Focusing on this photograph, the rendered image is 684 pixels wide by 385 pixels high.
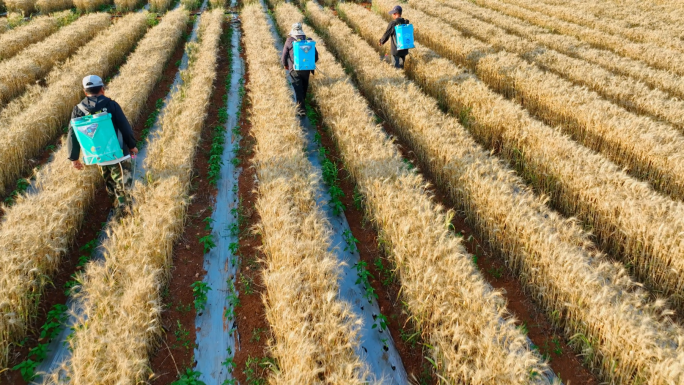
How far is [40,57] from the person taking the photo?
12.5 m

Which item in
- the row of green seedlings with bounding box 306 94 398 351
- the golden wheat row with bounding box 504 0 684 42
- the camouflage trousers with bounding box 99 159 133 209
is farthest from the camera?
the golden wheat row with bounding box 504 0 684 42

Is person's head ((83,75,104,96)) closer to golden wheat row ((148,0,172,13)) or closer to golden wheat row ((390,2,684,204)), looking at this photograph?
golden wheat row ((390,2,684,204))

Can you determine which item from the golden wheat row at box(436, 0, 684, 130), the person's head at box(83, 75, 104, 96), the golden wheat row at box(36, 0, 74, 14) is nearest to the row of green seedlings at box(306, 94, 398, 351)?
the person's head at box(83, 75, 104, 96)

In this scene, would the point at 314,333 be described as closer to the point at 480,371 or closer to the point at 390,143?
the point at 480,371

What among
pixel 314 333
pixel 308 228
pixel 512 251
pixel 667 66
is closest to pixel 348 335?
pixel 314 333

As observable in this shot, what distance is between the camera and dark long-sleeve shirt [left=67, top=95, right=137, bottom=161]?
5355 millimetres

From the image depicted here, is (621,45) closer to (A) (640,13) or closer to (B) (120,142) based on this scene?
(A) (640,13)

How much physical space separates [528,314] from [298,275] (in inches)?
108

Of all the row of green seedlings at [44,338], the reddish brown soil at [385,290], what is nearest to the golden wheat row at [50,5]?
the reddish brown soil at [385,290]

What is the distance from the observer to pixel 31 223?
189 inches

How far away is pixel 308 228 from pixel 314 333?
1.56 meters

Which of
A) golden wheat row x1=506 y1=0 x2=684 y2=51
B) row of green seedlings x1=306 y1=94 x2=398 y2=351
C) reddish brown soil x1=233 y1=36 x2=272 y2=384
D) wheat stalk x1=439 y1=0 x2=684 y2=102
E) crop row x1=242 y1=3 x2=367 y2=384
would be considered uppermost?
golden wheat row x1=506 y1=0 x2=684 y2=51

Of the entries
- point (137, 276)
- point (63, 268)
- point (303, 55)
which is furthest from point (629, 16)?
point (63, 268)

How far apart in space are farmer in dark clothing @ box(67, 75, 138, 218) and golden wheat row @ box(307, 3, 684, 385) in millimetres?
4970
